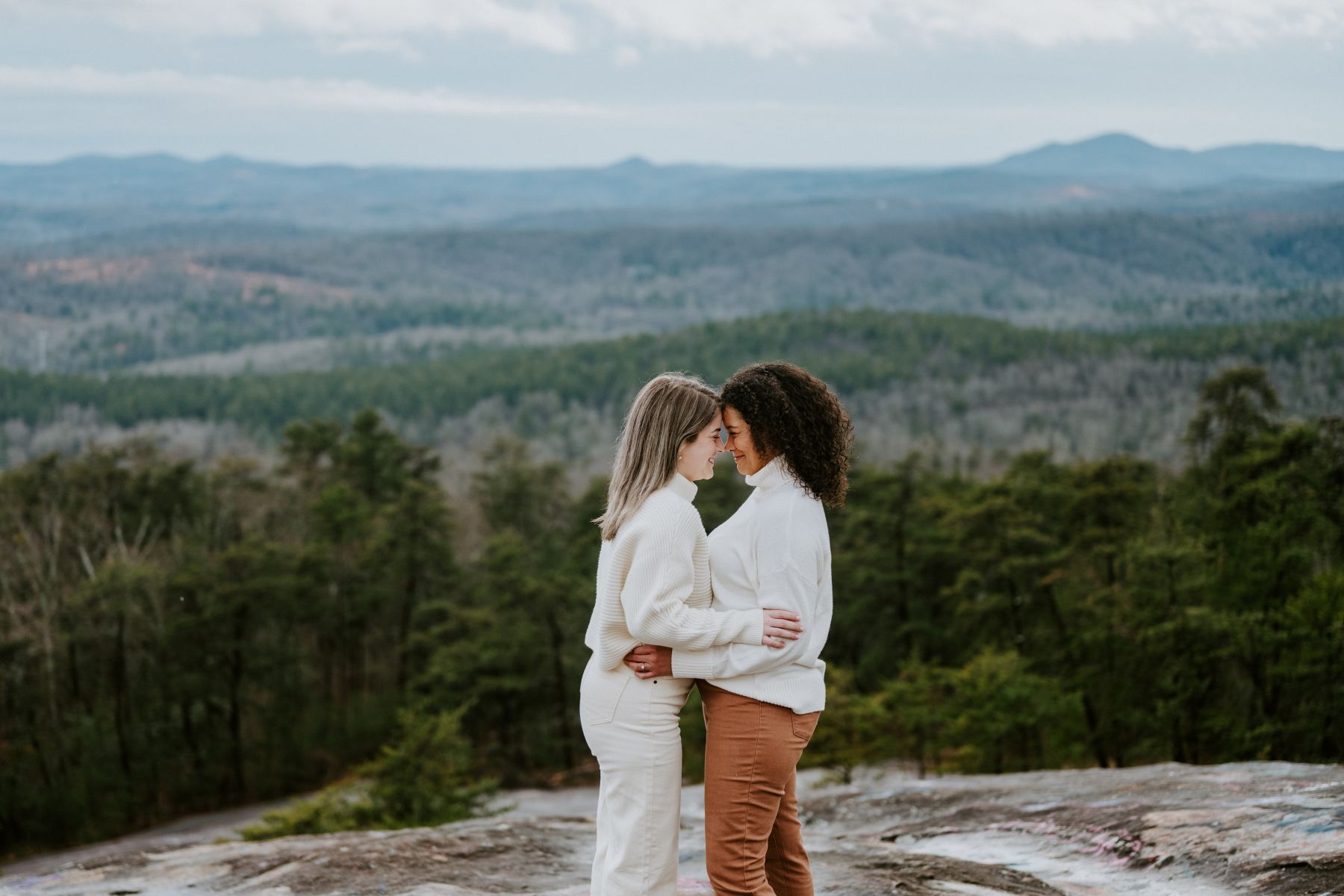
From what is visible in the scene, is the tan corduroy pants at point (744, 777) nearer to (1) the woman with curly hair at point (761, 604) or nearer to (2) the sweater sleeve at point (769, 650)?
(1) the woman with curly hair at point (761, 604)

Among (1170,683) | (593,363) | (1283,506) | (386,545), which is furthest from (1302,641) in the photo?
(593,363)

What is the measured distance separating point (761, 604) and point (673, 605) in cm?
42

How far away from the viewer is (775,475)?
5.43m

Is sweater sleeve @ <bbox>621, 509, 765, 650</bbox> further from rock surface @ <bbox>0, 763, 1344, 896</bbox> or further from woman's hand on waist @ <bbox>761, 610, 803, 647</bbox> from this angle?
rock surface @ <bbox>0, 763, 1344, 896</bbox>

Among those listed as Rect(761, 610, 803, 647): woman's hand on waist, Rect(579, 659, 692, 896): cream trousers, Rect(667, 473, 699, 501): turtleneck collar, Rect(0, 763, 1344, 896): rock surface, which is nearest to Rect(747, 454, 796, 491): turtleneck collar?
Rect(667, 473, 699, 501): turtleneck collar

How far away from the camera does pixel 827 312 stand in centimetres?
15438

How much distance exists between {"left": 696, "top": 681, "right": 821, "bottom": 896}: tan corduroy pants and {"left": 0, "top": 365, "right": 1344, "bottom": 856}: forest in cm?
1892

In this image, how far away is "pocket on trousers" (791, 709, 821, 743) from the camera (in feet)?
17.6

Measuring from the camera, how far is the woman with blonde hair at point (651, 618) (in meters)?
5.18

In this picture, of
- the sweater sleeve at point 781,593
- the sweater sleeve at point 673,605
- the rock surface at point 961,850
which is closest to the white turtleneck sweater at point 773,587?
the sweater sleeve at point 781,593

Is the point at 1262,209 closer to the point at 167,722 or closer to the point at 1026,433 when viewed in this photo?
the point at 1026,433

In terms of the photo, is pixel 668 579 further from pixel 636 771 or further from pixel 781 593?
pixel 636 771

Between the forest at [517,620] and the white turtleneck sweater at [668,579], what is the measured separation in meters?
19.4

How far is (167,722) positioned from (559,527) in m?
18.5
